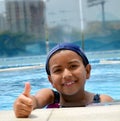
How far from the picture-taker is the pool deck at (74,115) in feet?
3.74

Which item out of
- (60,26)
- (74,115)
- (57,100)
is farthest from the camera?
(60,26)

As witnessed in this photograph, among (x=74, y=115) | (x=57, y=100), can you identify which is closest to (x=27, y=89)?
(x=74, y=115)

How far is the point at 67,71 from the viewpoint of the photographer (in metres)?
1.60

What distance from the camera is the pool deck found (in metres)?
1.14

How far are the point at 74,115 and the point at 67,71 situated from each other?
0.43 meters

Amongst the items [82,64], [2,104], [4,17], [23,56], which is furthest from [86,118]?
[4,17]

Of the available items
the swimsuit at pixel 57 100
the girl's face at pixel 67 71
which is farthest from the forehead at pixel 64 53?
the swimsuit at pixel 57 100

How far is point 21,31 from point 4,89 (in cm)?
1190

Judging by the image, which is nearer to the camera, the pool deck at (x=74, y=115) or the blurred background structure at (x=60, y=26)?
the pool deck at (x=74, y=115)

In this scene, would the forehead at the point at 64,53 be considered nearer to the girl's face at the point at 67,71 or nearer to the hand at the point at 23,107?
the girl's face at the point at 67,71

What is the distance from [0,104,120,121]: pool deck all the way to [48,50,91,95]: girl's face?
0.33 metres

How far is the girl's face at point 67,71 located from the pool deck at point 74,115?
0.33 meters

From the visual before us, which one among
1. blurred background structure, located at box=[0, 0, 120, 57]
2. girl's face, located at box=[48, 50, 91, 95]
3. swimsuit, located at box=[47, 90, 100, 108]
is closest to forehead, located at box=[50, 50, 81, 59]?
girl's face, located at box=[48, 50, 91, 95]

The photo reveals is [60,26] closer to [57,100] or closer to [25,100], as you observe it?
[57,100]
